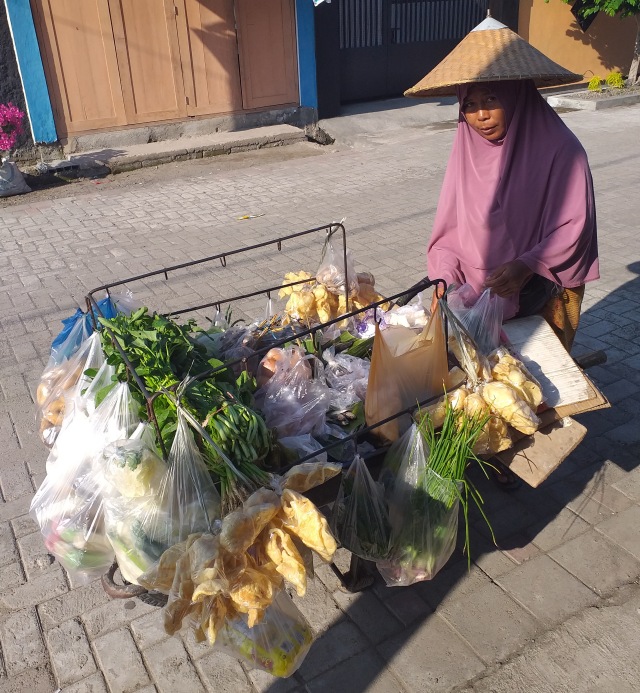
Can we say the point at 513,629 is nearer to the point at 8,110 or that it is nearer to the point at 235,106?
the point at 8,110

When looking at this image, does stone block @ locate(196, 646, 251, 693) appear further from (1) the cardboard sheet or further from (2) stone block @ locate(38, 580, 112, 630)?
(1) the cardboard sheet

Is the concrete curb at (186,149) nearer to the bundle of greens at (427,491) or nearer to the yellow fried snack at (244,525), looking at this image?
the bundle of greens at (427,491)

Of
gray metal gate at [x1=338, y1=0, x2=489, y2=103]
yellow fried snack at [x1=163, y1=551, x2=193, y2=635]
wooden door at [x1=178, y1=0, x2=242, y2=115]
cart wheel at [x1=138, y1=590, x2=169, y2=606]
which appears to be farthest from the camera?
gray metal gate at [x1=338, y1=0, x2=489, y2=103]

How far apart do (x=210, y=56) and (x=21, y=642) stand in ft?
30.2

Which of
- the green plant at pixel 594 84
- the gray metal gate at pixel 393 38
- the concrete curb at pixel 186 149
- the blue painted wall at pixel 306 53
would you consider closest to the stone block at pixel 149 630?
the concrete curb at pixel 186 149

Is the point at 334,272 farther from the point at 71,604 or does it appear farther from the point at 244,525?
the point at 71,604

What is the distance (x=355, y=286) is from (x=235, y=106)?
8046mm

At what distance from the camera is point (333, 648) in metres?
2.33

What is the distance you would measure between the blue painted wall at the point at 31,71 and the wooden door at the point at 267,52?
115 inches

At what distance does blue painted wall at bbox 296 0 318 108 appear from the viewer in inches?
400

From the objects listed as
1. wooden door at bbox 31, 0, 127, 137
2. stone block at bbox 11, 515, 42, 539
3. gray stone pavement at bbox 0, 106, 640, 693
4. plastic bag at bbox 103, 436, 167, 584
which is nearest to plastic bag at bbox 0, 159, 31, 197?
wooden door at bbox 31, 0, 127, 137

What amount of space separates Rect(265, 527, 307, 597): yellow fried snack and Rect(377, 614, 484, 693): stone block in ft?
2.35

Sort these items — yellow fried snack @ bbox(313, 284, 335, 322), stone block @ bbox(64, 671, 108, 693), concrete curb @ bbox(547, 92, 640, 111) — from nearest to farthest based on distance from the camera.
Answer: stone block @ bbox(64, 671, 108, 693) < yellow fried snack @ bbox(313, 284, 335, 322) < concrete curb @ bbox(547, 92, 640, 111)

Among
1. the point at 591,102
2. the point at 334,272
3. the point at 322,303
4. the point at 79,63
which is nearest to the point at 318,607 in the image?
the point at 322,303
